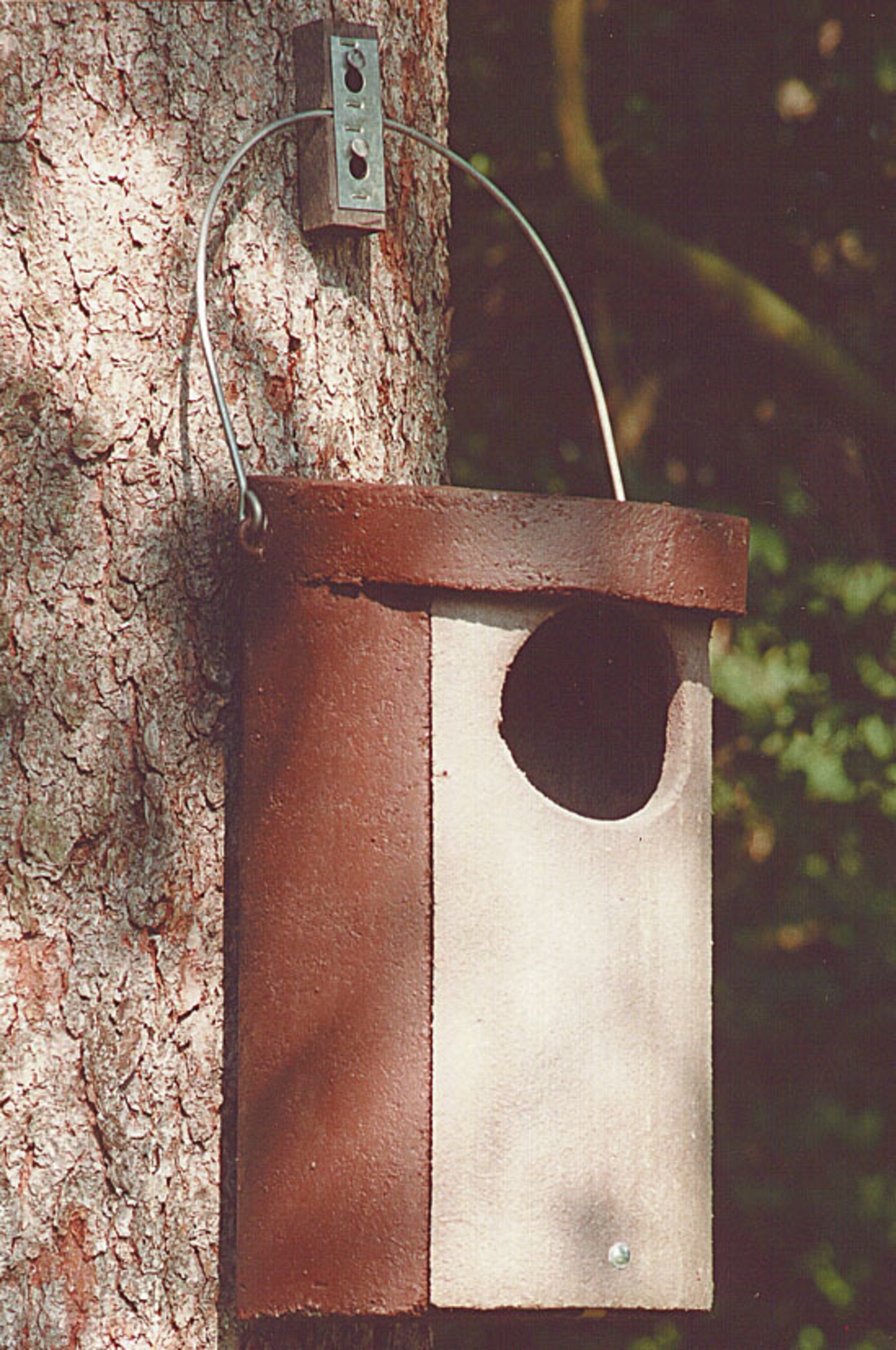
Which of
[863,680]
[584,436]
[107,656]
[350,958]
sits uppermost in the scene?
[584,436]

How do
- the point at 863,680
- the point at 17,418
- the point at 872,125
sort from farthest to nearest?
the point at 872,125, the point at 863,680, the point at 17,418

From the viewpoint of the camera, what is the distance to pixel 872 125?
4836 mm

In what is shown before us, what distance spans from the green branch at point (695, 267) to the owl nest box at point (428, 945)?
290 centimetres

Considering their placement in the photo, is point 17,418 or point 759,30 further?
point 759,30

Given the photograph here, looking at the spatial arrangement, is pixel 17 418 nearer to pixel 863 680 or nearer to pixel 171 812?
pixel 171 812

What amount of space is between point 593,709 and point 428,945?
514 millimetres

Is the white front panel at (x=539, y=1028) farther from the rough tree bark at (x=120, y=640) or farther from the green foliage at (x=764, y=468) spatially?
the green foliage at (x=764, y=468)

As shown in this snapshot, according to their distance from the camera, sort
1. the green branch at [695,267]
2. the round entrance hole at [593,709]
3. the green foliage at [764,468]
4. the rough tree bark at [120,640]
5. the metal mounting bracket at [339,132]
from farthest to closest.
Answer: the green branch at [695,267] → the green foliage at [764,468] → the round entrance hole at [593,709] → the metal mounting bracket at [339,132] → the rough tree bark at [120,640]

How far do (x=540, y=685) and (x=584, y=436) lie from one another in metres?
2.67

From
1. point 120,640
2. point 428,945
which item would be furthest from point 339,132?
point 428,945

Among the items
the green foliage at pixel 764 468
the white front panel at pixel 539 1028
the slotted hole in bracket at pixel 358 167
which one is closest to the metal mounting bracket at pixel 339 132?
the slotted hole in bracket at pixel 358 167

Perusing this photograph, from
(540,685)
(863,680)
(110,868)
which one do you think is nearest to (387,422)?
(540,685)

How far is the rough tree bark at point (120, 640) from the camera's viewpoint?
1.88 m

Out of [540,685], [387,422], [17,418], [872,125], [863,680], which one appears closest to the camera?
[17,418]
